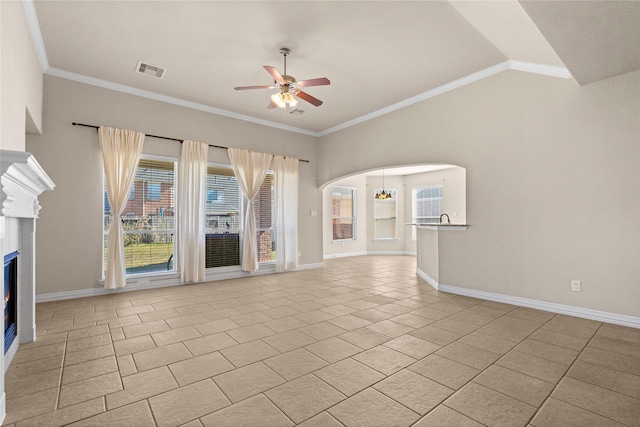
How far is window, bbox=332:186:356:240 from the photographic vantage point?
10.1 m

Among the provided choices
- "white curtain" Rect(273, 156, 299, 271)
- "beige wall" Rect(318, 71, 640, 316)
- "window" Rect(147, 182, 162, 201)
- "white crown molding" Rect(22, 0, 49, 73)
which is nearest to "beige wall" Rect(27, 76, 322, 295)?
"white crown molding" Rect(22, 0, 49, 73)

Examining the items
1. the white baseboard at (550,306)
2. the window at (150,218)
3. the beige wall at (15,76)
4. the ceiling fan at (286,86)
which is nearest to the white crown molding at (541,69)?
the ceiling fan at (286,86)

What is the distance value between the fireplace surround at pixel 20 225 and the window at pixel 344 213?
304 inches

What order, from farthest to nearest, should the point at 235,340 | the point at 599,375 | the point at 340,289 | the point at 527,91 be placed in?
the point at 340,289 → the point at 527,91 → the point at 235,340 → the point at 599,375

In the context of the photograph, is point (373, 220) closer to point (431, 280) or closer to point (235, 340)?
point (431, 280)

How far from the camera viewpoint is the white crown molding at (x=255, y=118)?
12.1 ft

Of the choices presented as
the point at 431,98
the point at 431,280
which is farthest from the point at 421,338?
the point at 431,98

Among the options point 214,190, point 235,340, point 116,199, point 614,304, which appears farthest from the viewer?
point 214,190

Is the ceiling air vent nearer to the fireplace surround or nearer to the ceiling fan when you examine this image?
the ceiling fan

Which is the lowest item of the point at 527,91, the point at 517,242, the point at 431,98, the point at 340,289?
the point at 340,289

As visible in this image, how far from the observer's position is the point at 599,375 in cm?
230

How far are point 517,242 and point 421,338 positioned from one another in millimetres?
2227

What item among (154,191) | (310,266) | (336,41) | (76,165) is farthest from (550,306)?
(76,165)

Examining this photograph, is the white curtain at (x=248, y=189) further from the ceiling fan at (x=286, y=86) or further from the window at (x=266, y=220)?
the ceiling fan at (x=286, y=86)
